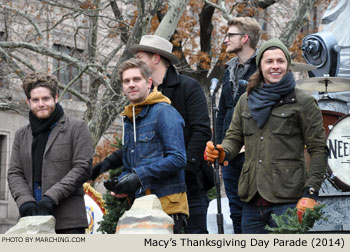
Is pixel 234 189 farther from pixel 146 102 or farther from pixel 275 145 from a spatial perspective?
pixel 146 102

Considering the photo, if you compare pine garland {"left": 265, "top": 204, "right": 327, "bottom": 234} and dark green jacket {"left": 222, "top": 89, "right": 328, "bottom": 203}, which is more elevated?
dark green jacket {"left": 222, "top": 89, "right": 328, "bottom": 203}

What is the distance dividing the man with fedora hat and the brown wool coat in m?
0.83

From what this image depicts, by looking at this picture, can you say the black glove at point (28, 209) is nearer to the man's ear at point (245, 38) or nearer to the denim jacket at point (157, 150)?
the denim jacket at point (157, 150)

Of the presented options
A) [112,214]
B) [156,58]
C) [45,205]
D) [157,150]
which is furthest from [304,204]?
[112,214]

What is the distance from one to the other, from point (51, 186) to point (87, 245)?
1.39 m

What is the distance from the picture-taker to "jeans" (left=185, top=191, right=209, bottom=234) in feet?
20.4

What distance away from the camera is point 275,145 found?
5.45 m

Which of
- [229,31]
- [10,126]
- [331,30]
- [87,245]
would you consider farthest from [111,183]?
[10,126]

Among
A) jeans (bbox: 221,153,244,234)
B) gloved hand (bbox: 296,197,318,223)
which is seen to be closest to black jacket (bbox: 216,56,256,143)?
jeans (bbox: 221,153,244,234)

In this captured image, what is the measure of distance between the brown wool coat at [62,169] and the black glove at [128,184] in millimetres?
525

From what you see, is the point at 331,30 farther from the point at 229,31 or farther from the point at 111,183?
A: the point at 111,183

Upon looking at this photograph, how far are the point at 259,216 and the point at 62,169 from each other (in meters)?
1.48

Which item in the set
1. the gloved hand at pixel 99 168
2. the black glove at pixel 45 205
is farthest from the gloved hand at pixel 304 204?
the black glove at pixel 45 205

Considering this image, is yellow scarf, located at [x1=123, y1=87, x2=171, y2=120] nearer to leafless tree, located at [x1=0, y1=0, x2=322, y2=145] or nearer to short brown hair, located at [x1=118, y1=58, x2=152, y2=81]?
short brown hair, located at [x1=118, y1=58, x2=152, y2=81]
